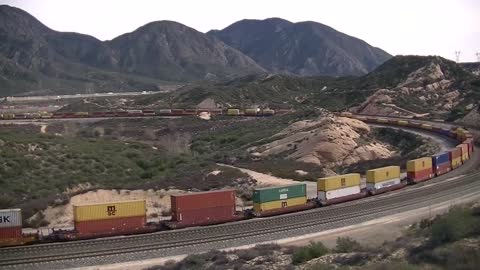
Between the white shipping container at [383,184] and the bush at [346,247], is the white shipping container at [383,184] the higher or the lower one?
the lower one

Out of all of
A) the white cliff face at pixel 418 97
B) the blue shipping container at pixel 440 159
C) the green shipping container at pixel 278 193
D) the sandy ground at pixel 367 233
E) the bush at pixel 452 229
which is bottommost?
the sandy ground at pixel 367 233

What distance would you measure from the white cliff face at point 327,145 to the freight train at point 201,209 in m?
17.9

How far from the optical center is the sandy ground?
28922 millimetres

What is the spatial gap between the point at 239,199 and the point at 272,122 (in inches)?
2335

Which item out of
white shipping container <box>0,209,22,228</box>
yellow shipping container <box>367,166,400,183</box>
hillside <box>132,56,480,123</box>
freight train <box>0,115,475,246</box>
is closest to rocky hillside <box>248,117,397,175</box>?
yellow shipping container <box>367,166,400,183</box>

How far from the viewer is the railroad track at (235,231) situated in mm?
29828

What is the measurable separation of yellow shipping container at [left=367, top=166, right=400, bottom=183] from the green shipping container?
8.64m

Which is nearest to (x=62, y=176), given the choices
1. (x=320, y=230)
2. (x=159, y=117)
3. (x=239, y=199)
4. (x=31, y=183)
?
(x=31, y=183)

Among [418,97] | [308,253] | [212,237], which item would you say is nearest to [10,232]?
[212,237]

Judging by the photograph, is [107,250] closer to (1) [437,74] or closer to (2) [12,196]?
(2) [12,196]

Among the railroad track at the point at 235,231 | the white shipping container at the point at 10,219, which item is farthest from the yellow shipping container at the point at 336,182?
the white shipping container at the point at 10,219

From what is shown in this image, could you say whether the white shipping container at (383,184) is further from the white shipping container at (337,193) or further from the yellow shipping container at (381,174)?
the white shipping container at (337,193)

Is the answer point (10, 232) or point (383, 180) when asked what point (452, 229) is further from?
point (383, 180)

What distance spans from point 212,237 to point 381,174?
857 inches
